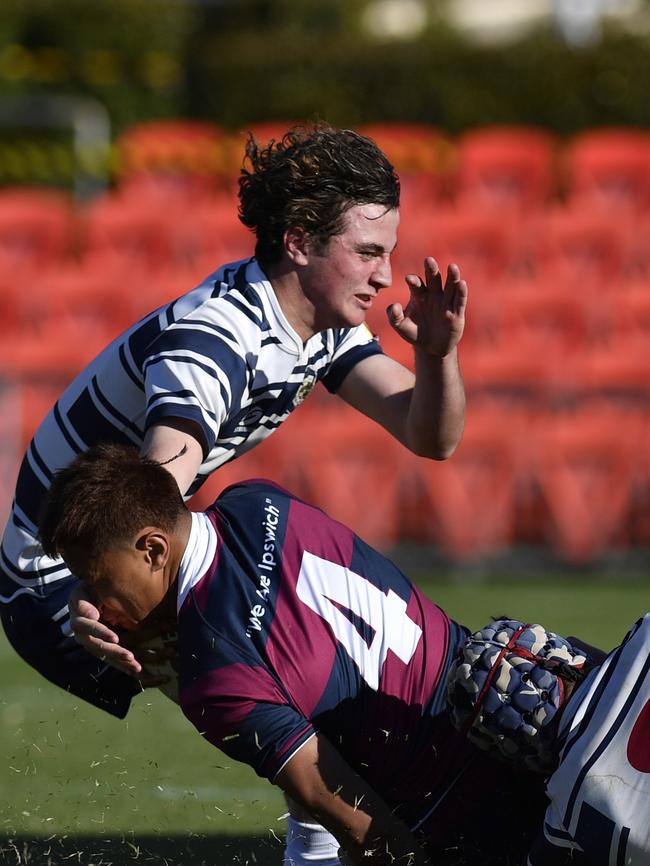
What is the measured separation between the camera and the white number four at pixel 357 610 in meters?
2.83

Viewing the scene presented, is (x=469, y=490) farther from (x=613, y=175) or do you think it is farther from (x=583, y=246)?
(x=613, y=175)

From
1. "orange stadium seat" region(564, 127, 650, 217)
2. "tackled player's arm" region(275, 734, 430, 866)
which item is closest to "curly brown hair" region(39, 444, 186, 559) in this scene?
"tackled player's arm" region(275, 734, 430, 866)

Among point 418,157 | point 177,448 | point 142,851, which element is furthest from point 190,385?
point 418,157

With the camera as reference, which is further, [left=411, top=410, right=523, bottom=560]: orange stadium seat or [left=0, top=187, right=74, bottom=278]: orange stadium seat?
[left=0, top=187, right=74, bottom=278]: orange stadium seat

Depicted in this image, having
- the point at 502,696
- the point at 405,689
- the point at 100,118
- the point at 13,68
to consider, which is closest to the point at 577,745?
the point at 502,696

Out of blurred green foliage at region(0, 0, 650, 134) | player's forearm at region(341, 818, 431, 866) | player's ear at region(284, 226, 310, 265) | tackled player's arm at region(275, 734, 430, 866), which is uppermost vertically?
blurred green foliage at region(0, 0, 650, 134)

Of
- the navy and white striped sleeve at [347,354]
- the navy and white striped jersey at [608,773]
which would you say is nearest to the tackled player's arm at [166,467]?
the navy and white striped sleeve at [347,354]

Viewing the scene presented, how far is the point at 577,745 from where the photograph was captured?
2.65 meters

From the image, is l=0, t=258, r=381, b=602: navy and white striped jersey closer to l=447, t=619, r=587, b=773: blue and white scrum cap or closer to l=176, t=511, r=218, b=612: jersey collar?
l=176, t=511, r=218, b=612: jersey collar

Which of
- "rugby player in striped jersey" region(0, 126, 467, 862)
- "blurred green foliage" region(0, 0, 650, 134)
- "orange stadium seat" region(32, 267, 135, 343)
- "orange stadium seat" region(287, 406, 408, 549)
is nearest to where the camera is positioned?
"rugby player in striped jersey" region(0, 126, 467, 862)

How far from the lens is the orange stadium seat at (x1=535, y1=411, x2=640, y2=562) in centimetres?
817

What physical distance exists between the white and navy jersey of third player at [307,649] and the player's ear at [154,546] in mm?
51

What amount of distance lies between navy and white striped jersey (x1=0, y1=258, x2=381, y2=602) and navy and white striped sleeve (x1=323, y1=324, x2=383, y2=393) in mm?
18

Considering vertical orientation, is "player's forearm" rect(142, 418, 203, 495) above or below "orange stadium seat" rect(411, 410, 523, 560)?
above
